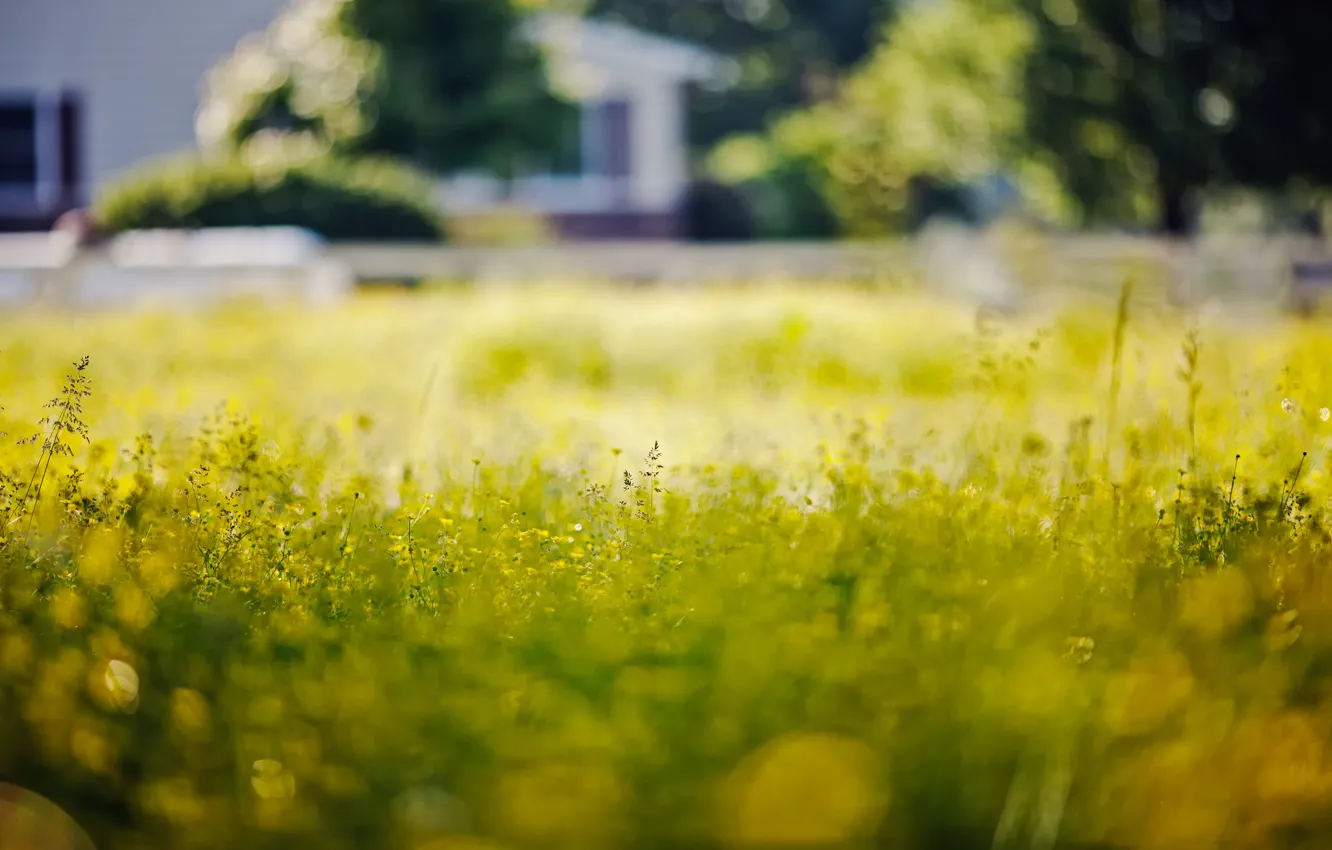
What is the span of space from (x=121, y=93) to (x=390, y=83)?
17.4 ft

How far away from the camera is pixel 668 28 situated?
4219cm

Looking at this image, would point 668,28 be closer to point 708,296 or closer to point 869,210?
point 869,210

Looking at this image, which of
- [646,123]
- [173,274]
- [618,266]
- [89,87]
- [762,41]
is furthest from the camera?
[762,41]

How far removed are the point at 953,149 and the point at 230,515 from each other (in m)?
18.2

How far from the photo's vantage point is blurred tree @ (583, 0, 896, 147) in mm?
40656

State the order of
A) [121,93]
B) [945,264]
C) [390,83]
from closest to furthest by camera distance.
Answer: [945,264] < [390,83] < [121,93]

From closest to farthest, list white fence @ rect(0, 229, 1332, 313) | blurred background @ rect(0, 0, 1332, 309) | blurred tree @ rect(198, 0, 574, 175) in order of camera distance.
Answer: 1. white fence @ rect(0, 229, 1332, 313)
2. blurred background @ rect(0, 0, 1332, 309)
3. blurred tree @ rect(198, 0, 574, 175)

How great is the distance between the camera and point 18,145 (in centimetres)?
2522

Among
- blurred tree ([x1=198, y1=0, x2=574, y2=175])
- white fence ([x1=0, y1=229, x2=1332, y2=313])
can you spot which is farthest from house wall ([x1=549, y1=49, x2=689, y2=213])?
white fence ([x1=0, y1=229, x2=1332, y2=313])

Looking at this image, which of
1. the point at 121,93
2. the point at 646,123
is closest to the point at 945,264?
the point at 646,123

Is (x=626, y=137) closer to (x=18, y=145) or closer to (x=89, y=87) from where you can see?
(x=89, y=87)

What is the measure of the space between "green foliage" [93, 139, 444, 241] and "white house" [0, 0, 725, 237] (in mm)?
4834

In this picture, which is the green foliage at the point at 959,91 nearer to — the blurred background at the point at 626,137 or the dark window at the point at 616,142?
the blurred background at the point at 626,137

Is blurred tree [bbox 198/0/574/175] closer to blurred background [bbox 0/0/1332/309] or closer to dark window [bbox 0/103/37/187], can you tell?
blurred background [bbox 0/0/1332/309]
